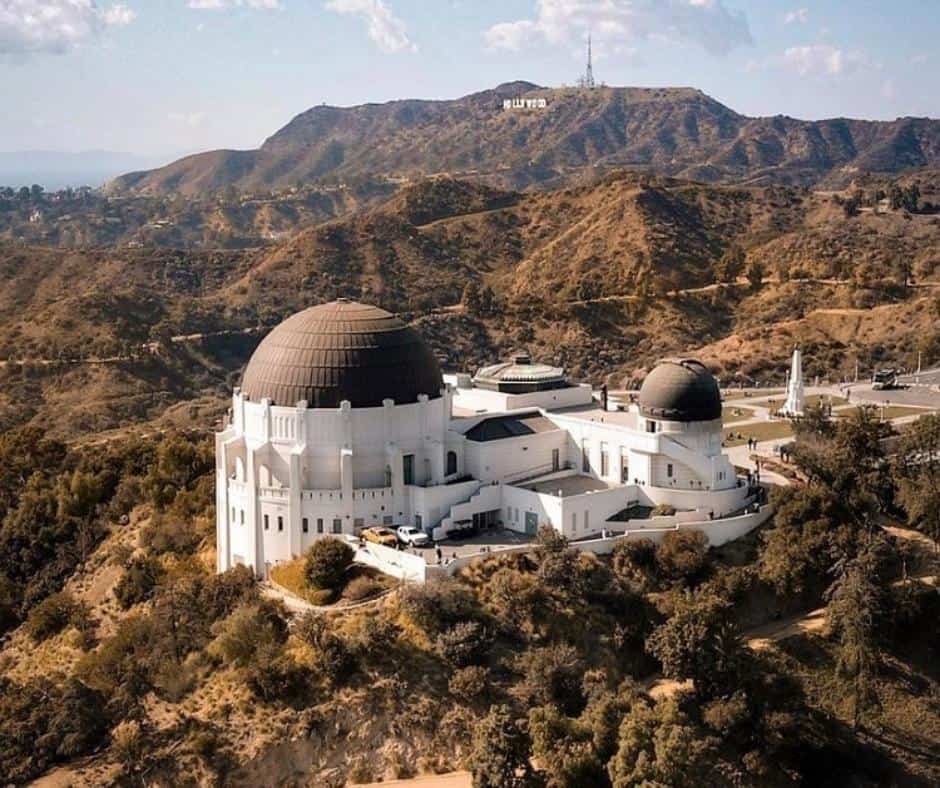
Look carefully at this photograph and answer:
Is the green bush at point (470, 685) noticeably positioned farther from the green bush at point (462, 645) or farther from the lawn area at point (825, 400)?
A: the lawn area at point (825, 400)

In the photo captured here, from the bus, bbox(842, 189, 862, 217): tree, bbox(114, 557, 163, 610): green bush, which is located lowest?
bbox(114, 557, 163, 610): green bush

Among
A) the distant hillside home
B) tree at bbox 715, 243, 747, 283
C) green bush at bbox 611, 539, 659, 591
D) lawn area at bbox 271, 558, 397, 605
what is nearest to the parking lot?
the distant hillside home

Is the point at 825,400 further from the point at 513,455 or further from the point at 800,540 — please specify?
the point at 513,455

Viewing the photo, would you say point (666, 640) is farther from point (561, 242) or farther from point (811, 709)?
point (561, 242)

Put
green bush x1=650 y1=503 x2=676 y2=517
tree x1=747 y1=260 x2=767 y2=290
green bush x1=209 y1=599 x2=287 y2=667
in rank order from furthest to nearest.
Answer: tree x1=747 y1=260 x2=767 y2=290 → green bush x1=650 y1=503 x2=676 y2=517 → green bush x1=209 y1=599 x2=287 y2=667

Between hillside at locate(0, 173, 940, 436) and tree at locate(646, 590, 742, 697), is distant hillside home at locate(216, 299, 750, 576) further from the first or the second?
hillside at locate(0, 173, 940, 436)

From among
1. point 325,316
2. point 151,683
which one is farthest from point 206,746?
point 325,316

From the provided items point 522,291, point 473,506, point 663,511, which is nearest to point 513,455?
point 473,506
